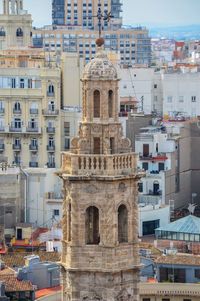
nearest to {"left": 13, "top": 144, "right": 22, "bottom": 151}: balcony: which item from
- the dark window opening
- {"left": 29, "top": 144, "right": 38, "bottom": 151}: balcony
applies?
{"left": 29, "top": 144, "right": 38, "bottom": 151}: balcony

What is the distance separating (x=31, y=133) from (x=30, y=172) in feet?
29.7

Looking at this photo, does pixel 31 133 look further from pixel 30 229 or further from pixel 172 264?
pixel 172 264

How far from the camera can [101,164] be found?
1823 inches

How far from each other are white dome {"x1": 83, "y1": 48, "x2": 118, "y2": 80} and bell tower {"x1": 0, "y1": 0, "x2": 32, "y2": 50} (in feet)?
244

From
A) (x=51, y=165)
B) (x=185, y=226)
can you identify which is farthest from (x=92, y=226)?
(x=51, y=165)

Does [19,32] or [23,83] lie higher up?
[19,32]

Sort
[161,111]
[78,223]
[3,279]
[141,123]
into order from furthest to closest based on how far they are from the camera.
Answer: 1. [161,111]
2. [141,123]
3. [3,279]
4. [78,223]

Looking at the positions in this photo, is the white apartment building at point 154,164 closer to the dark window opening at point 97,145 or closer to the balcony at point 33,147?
the balcony at point 33,147

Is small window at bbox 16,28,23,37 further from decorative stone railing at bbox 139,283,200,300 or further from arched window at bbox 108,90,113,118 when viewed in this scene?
arched window at bbox 108,90,113,118

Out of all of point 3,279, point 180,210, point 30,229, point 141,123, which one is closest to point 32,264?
point 3,279

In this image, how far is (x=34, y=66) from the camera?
104 meters

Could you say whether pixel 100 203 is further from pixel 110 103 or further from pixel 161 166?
pixel 161 166

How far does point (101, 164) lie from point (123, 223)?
167 centimetres

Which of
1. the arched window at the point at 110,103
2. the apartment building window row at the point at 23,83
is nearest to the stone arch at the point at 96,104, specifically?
the arched window at the point at 110,103
